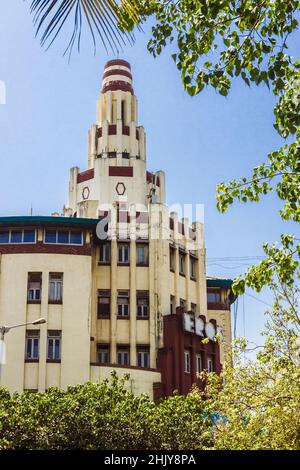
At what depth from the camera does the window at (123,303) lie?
1722 inches

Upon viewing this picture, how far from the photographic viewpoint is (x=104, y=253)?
146 feet

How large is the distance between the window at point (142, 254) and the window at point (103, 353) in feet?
17.7

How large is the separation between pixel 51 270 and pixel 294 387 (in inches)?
1026

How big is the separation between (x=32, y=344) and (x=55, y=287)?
11.2ft

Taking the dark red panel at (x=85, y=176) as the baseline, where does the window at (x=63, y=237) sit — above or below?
below

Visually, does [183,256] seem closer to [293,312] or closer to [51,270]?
[51,270]

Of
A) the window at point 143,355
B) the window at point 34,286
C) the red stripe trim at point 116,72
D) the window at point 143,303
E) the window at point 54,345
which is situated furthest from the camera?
the red stripe trim at point 116,72

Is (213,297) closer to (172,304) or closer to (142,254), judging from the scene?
(172,304)

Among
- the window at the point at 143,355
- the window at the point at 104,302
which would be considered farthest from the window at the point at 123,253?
the window at the point at 143,355

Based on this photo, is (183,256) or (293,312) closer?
(293,312)

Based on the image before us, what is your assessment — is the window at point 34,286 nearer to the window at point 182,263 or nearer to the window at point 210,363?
the window at point 182,263

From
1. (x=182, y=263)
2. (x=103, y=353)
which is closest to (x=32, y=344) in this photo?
(x=103, y=353)
